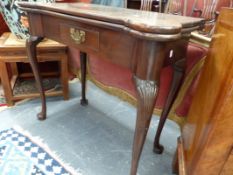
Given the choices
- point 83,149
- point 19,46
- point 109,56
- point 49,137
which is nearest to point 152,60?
point 109,56

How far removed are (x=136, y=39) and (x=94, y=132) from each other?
0.75 meters

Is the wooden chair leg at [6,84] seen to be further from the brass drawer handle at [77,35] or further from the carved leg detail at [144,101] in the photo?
the carved leg detail at [144,101]

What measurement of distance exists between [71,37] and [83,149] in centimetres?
59

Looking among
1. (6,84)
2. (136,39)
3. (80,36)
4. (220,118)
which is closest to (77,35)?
(80,36)

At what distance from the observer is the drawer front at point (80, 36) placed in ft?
2.21

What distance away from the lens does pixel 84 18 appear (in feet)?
2.11

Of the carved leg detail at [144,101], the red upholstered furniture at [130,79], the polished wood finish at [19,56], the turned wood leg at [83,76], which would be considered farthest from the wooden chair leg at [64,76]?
the carved leg detail at [144,101]

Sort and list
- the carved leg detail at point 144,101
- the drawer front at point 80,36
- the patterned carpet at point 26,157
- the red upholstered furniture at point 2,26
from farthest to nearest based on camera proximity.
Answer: the red upholstered furniture at point 2,26 → the patterned carpet at point 26,157 → the drawer front at point 80,36 → the carved leg detail at point 144,101

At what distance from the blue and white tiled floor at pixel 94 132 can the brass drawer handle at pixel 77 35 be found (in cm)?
58

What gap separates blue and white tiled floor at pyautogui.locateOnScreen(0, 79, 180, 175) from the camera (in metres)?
0.95

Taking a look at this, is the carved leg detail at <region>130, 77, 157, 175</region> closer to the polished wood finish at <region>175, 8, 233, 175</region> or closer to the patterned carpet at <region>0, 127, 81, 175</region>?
the polished wood finish at <region>175, 8, 233, 175</region>

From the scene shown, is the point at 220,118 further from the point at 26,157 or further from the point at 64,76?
the point at 64,76

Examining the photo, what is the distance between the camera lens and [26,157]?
95 centimetres

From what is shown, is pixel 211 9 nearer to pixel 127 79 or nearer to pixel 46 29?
pixel 127 79
